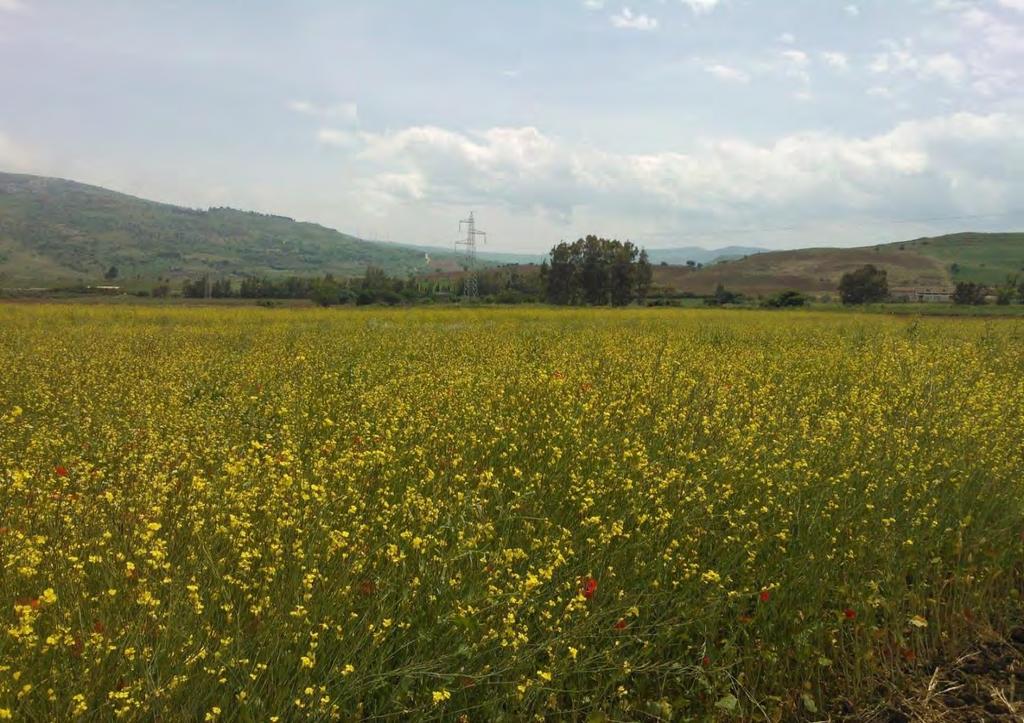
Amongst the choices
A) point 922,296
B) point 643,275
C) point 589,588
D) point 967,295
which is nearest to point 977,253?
point 922,296

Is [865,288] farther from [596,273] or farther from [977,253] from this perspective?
[977,253]

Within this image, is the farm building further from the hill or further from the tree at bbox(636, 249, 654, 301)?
the tree at bbox(636, 249, 654, 301)

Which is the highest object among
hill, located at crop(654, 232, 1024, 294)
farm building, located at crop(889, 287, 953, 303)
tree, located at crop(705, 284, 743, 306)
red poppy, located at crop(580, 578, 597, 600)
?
hill, located at crop(654, 232, 1024, 294)

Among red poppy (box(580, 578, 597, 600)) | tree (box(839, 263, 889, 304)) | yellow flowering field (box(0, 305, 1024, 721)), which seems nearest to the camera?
yellow flowering field (box(0, 305, 1024, 721))

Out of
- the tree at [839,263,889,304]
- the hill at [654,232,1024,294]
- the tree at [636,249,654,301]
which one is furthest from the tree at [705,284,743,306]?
the hill at [654,232,1024,294]

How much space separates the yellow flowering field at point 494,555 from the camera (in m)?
2.74

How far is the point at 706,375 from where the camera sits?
33.6ft

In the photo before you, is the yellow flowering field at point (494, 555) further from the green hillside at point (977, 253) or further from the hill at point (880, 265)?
the green hillside at point (977, 253)

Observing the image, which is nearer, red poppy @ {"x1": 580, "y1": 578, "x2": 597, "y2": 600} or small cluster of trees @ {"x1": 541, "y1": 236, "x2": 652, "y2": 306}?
red poppy @ {"x1": 580, "y1": 578, "x2": 597, "y2": 600}

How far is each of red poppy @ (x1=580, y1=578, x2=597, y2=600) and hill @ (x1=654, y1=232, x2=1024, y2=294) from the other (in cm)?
11898

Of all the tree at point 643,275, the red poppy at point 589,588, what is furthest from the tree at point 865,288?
the red poppy at point 589,588

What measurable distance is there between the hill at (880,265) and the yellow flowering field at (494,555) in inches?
4586

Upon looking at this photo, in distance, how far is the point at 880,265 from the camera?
142 meters

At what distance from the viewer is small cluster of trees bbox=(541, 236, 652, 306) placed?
80500 millimetres
